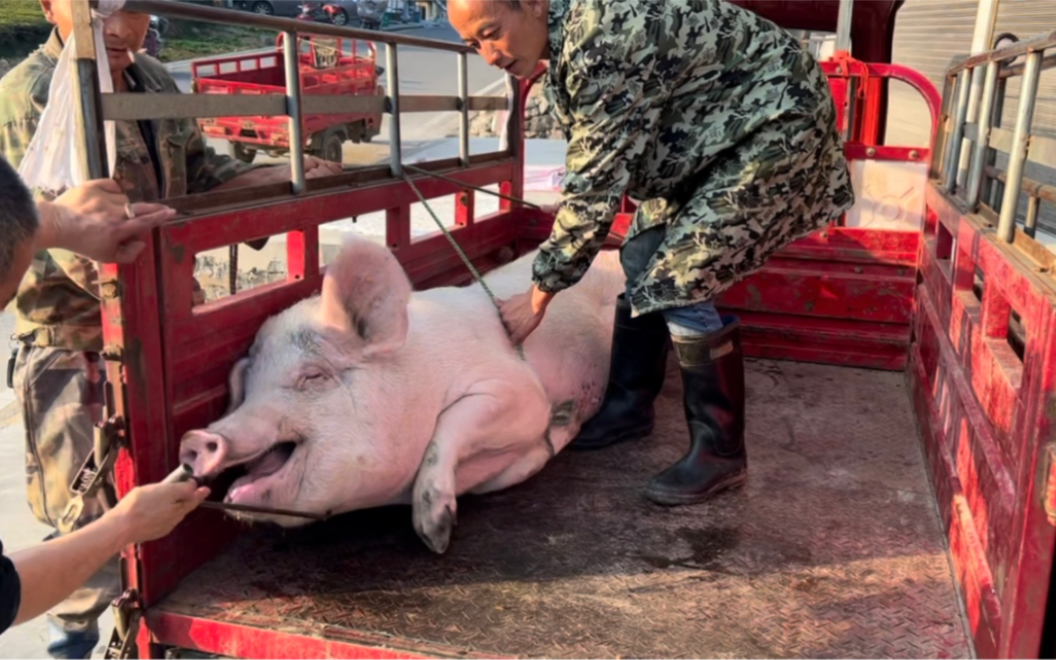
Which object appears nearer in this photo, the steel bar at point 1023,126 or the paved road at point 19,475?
the steel bar at point 1023,126

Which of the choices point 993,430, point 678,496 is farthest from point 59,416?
point 993,430

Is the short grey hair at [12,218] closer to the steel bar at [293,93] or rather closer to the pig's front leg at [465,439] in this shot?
the steel bar at [293,93]

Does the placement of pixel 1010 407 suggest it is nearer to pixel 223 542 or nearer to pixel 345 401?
pixel 345 401

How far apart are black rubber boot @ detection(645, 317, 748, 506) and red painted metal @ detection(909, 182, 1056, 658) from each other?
59cm

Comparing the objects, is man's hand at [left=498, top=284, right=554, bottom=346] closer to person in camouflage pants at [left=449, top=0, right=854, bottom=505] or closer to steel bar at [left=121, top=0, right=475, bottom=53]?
person in camouflage pants at [left=449, top=0, right=854, bottom=505]

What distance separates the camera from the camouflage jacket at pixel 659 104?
8.05 ft

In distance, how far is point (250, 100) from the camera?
244cm

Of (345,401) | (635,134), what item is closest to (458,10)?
(635,134)

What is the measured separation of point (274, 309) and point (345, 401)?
1.49 ft

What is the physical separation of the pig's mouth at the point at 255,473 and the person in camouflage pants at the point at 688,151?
0.86 metres

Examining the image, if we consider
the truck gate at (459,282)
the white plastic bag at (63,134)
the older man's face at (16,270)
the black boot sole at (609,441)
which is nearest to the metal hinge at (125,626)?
the truck gate at (459,282)

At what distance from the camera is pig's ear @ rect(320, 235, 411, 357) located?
8.13ft

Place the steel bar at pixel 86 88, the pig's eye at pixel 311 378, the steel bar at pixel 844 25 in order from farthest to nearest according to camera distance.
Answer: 1. the steel bar at pixel 844 25
2. the pig's eye at pixel 311 378
3. the steel bar at pixel 86 88

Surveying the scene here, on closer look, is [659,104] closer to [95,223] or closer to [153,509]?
[95,223]
